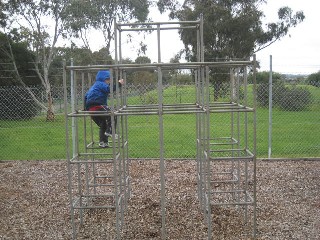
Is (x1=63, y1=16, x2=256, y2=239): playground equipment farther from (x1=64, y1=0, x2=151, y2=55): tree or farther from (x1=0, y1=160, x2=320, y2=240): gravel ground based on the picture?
(x1=64, y1=0, x2=151, y2=55): tree

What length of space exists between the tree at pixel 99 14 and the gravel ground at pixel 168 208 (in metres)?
14.0

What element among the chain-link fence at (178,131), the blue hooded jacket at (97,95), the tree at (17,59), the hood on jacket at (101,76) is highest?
the tree at (17,59)

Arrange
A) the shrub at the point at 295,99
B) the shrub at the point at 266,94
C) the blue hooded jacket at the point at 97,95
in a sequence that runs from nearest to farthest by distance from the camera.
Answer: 1. the blue hooded jacket at the point at 97,95
2. the shrub at the point at 295,99
3. the shrub at the point at 266,94

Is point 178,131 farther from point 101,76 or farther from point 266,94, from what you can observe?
point 101,76

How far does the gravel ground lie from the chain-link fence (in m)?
1.43

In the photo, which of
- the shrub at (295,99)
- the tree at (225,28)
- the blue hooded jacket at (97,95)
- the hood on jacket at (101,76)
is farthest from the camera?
the tree at (225,28)

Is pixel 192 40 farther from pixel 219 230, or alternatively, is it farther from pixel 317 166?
pixel 219 230

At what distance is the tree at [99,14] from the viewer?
19.2 metres

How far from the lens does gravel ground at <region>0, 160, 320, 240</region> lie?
4.07 m

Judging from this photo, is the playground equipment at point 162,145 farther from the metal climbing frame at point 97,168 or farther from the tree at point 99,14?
the tree at point 99,14

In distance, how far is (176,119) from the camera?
12.6 m

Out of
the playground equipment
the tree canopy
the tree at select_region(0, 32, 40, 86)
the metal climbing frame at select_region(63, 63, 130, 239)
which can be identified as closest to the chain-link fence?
the playground equipment

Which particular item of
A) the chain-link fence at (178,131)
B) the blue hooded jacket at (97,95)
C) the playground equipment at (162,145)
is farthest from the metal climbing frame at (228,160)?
the chain-link fence at (178,131)

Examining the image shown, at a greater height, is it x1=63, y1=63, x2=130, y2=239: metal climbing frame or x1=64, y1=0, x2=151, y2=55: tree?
x1=64, y1=0, x2=151, y2=55: tree
